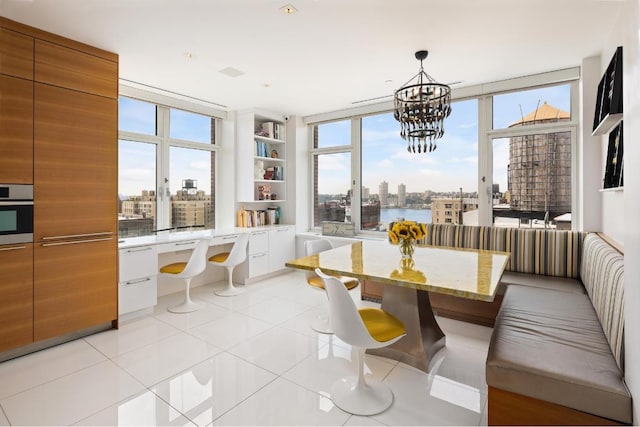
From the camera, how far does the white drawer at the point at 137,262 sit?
10.8ft

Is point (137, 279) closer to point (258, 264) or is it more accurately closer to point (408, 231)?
point (258, 264)

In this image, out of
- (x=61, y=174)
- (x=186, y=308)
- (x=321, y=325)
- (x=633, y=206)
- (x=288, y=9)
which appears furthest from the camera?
(x=186, y=308)

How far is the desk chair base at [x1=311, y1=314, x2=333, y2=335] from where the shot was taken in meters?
3.13

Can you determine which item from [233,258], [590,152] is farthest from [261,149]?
[590,152]

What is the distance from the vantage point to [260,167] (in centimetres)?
536

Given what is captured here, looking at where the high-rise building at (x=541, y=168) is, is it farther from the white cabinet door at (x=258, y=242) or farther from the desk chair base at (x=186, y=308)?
the desk chair base at (x=186, y=308)

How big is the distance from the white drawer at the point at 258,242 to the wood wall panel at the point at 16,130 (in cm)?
263

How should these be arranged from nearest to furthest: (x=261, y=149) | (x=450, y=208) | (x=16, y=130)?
(x=16, y=130) < (x=450, y=208) < (x=261, y=149)

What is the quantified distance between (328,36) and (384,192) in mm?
2789

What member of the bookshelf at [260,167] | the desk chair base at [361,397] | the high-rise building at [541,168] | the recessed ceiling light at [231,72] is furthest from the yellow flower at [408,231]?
the bookshelf at [260,167]

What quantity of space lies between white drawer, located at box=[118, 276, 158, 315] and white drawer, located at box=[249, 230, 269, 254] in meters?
1.49

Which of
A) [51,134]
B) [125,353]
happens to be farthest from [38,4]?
[125,353]

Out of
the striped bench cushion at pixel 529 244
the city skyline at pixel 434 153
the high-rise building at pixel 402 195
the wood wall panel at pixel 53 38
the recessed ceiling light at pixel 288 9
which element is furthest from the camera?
the high-rise building at pixel 402 195

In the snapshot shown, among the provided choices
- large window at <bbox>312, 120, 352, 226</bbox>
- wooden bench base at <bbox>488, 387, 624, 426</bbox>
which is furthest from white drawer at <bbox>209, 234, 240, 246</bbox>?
wooden bench base at <bbox>488, 387, 624, 426</bbox>
